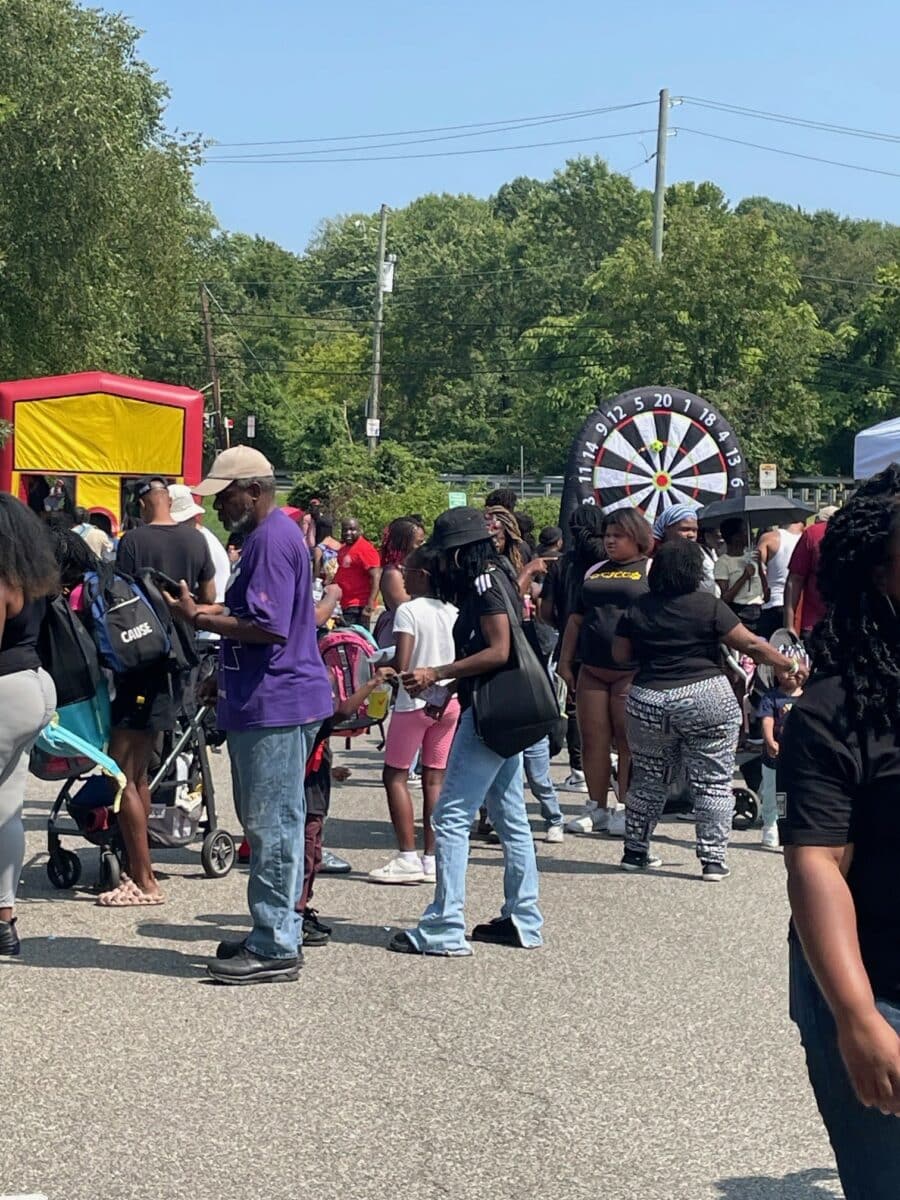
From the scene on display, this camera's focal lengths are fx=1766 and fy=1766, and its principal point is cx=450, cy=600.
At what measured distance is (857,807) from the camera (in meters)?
2.93

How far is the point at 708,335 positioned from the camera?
46.8 m

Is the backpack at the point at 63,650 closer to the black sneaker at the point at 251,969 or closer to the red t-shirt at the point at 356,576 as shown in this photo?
the black sneaker at the point at 251,969

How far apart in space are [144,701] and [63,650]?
0.79 metres

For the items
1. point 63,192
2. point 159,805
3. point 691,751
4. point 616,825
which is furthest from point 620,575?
point 63,192

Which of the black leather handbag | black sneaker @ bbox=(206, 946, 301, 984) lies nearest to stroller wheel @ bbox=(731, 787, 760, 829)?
the black leather handbag

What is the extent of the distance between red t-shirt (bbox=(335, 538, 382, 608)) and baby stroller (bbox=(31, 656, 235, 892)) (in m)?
6.26

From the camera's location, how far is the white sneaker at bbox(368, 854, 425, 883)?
9.02m

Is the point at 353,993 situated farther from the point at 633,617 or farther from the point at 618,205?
the point at 618,205

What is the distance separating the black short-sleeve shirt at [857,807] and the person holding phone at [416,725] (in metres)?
5.78

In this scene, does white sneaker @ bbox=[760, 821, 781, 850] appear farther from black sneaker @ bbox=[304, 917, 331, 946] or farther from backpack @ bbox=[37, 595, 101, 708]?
backpack @ bbox=[37, 595, 101, 708]

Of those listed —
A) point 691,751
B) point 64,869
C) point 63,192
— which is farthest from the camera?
point 63,192

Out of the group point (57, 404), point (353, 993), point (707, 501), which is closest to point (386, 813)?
point (353, 993)

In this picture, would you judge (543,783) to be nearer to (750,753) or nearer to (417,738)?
(417,738)

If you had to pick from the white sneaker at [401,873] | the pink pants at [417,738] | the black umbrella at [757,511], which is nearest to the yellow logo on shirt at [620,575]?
the pink pants at [417,738]
